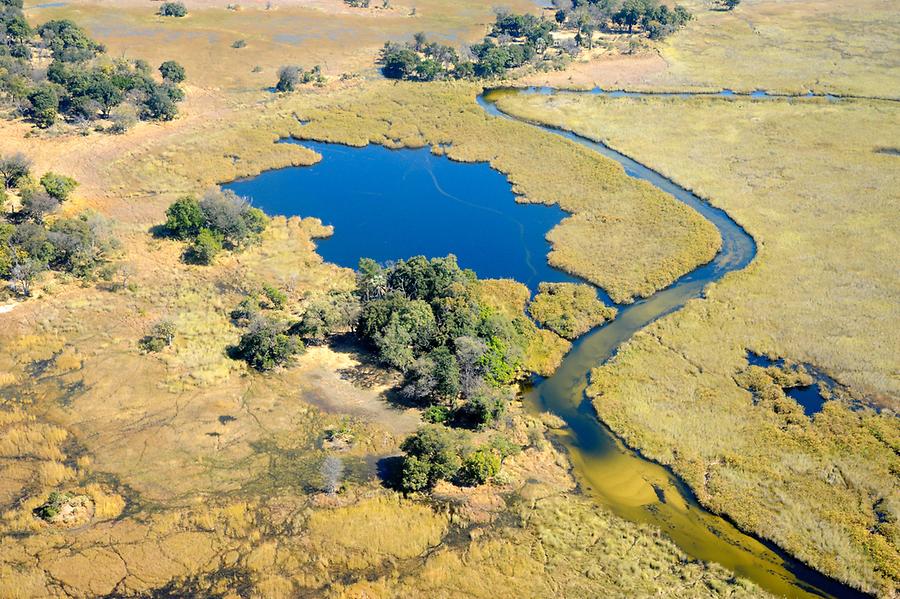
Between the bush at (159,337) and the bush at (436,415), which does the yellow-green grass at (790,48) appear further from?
the bush at (159,337)

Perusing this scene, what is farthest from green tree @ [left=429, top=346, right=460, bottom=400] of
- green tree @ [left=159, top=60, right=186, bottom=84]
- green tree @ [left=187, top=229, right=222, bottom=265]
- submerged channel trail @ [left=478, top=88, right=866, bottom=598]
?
green tree @ [left=159, top=60, right=186, bottom=84]

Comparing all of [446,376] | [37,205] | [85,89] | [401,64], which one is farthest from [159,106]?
[446,376]

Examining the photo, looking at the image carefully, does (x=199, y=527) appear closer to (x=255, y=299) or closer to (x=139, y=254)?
(x=255, y=299)

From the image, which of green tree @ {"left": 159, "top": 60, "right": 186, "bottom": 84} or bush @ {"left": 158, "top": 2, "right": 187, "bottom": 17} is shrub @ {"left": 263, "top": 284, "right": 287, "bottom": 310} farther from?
bush @ {"left": 158, "top": 2, "right": 187, "bottom": 17}

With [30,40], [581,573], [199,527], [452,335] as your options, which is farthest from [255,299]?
[30,40]

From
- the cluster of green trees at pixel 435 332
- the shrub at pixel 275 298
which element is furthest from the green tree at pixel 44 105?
the cluster of green trees at pixel 435 332
